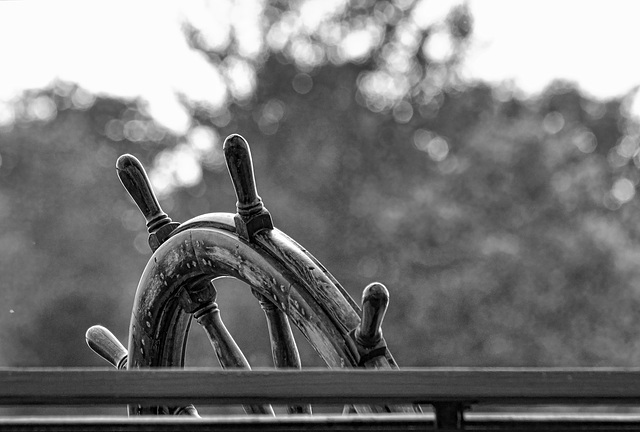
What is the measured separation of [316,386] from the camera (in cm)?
83

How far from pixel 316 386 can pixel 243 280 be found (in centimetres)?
54

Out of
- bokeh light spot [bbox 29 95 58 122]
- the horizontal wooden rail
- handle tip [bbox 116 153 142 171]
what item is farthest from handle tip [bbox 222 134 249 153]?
bokeh light spot [bbox 29 95 58 122]

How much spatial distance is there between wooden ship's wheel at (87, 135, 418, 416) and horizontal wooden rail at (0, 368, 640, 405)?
0.18 m

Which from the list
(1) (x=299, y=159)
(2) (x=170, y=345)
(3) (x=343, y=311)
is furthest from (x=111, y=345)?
(1) (x=299, y=159)

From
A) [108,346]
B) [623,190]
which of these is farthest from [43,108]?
[108,346]

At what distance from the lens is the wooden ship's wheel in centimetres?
120

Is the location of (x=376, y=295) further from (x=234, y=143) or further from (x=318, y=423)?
(x=234, y=143)

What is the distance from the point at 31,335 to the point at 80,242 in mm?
1793

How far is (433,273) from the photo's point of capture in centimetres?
1443

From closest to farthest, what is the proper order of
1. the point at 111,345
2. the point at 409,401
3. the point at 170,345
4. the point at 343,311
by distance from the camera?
1. the point at 409,401
2. the point at 343,311
3. the point at 170,345
4. the point at 111,345

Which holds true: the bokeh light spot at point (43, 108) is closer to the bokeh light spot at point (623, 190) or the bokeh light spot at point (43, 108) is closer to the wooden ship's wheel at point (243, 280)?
→ the bokeh light spot at point (623, 190)

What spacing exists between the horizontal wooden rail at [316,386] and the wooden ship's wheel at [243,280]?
18 cm

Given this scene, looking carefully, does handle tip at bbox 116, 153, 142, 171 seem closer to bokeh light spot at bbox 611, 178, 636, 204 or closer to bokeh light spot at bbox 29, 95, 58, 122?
bokeh light spot at bbox 611, 178, 636, 204

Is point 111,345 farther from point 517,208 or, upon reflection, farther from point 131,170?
point 517,208
